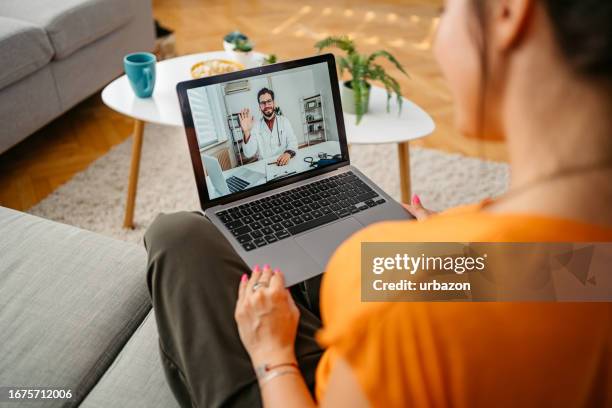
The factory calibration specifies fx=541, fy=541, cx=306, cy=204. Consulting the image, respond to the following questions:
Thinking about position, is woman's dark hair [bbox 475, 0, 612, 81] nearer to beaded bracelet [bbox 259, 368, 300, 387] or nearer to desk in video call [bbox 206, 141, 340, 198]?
beaded bracelet [bbox 259, 368, 300, 387]

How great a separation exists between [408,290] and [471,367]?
8 cm

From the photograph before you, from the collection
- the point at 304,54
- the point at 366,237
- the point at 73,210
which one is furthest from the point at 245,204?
the point at 304,54

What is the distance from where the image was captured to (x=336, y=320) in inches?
18.3

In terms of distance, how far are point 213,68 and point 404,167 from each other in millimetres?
698

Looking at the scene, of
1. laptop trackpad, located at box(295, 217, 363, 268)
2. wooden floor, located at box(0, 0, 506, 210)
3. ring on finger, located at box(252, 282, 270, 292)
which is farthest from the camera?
wooden floor, located at box(0, 0, 506, 210)

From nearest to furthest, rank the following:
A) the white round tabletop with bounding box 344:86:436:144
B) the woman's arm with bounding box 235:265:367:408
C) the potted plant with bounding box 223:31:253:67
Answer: the woman's arm with bounding box 235:265:367:408
the white round tabletop with bounding box 344:86:436:144
the potted plant with bounding box 223:31:253:67

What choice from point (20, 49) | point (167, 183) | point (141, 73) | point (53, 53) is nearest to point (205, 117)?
point (141, 73)

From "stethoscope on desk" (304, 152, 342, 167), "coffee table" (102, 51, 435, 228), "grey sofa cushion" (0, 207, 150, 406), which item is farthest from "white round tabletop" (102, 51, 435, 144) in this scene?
"grey sofa cushion" (0, 207, 150, 406)

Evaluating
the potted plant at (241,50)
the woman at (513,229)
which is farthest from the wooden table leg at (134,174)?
the woman at (513,229)

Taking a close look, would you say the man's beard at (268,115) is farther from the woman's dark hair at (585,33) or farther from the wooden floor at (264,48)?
the wooden floor at (264,48)

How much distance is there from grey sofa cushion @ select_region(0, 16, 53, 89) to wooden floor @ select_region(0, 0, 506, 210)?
364 millimetres

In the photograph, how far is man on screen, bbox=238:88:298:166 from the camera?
3.78 feet

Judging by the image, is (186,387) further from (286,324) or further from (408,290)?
(408,290)

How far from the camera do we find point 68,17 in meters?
2.25
